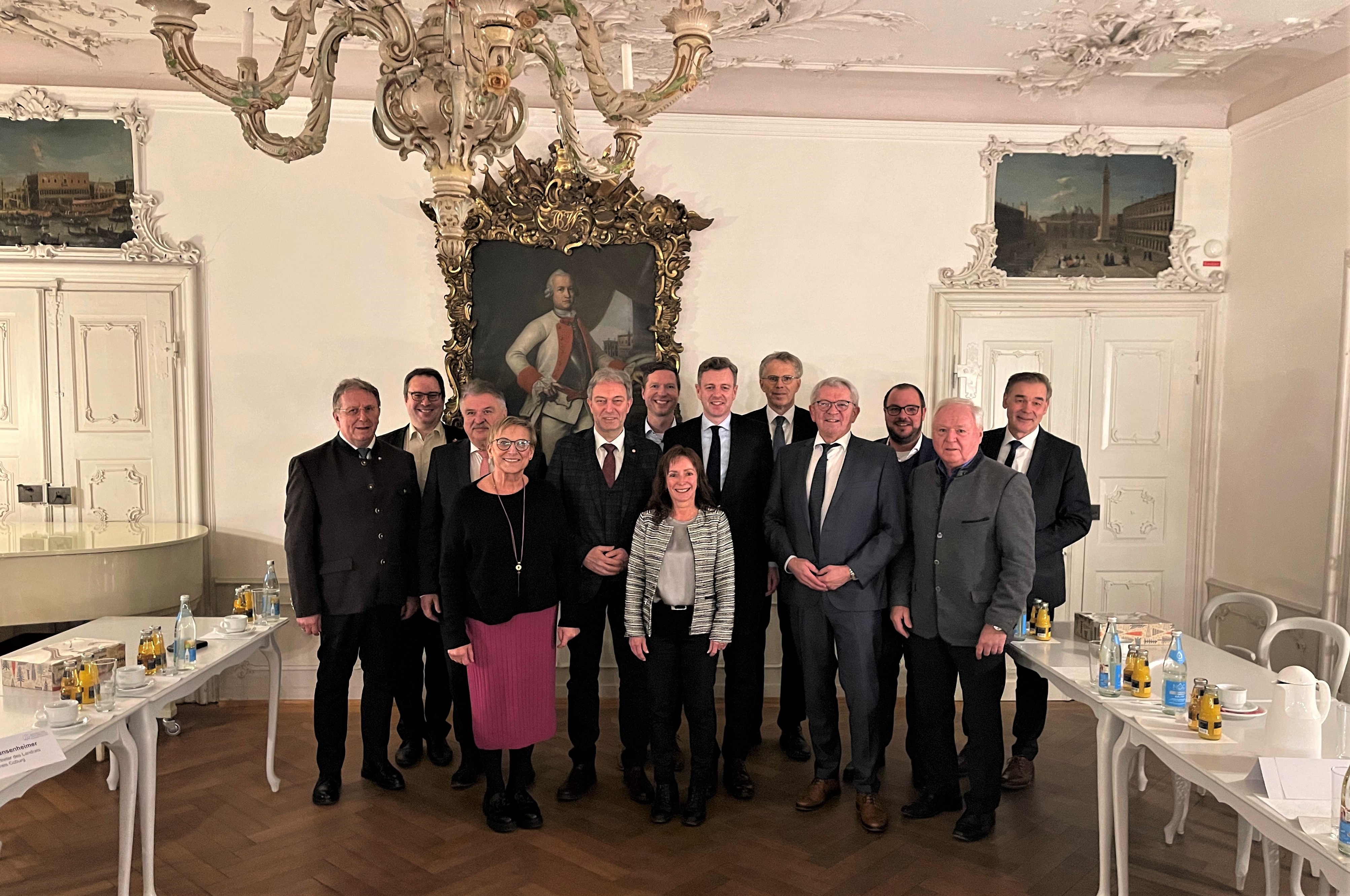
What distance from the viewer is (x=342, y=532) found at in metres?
3.80

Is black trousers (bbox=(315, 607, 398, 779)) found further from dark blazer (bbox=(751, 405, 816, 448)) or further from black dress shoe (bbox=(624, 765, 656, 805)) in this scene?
dark blazer (bbox=(751, 405, 816, 448))

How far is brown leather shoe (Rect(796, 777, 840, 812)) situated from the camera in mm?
3797

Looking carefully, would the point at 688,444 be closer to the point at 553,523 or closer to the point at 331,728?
the point at 553,523

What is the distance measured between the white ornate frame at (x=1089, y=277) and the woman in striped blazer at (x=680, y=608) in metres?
2.76

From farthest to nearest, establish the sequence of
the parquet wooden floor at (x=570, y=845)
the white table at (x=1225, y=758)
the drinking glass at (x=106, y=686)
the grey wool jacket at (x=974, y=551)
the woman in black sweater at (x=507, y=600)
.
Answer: the woman in black sweater at (x=507, y=600)
the grey wool jacket at (x=974, y=551)
the parquet wooden floor at (x=570, y=845)
the drinking glass at (x=106, y=686)
the white table at (x=1225, y=758)

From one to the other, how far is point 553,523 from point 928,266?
3.15m

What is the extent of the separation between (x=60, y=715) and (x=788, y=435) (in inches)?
118

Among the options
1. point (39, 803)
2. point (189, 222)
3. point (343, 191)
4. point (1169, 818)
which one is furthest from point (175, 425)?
point (1169, 818)

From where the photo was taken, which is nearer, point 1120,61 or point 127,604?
point 127,604

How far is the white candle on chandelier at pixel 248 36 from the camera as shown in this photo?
213 centimetres

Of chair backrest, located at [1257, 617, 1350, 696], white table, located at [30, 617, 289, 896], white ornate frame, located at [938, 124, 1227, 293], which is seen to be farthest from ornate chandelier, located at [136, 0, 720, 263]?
white ornate frame, located at [938, 124, 1227, 293]

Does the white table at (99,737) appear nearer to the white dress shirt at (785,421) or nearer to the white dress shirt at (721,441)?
the white dress shirt at (721,441)

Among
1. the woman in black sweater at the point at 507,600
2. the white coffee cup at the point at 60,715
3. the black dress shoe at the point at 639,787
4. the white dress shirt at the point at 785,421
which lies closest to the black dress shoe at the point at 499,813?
the woman in black sweater at the point at 507,600

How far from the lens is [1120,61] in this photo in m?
4.86
